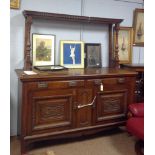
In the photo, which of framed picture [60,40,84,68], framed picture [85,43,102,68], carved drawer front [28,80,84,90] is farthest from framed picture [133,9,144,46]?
carved drawer front [28,80,84,90]

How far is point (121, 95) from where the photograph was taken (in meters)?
2.79

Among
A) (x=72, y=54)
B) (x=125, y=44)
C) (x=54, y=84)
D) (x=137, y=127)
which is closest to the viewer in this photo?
(x=137, y=127)

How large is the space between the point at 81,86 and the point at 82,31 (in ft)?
3.13

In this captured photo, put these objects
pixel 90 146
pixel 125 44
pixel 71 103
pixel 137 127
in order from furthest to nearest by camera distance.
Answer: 1. pixel 125 44
2. pixel 90 146
3. pixel 71 103
4. pixel 137 127

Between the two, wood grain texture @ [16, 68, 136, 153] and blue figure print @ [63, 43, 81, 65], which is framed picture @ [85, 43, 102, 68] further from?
wood grain texture @ [16, 68, 136, 153]

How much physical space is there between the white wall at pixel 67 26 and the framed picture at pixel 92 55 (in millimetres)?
108

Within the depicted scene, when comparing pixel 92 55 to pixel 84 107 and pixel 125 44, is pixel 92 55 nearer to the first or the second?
pixel 125 44

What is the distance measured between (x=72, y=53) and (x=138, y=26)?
1259 millimetres

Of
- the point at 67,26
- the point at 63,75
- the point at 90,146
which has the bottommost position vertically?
the point at 90,146

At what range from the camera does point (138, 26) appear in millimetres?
3451

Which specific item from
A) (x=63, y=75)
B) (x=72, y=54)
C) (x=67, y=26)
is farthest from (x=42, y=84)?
(x=67, y=26)

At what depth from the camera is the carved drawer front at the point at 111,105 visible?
266 cm

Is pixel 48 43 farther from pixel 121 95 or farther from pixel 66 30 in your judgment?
pixel 121 95

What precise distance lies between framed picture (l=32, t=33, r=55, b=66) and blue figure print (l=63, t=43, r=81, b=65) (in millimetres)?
177
